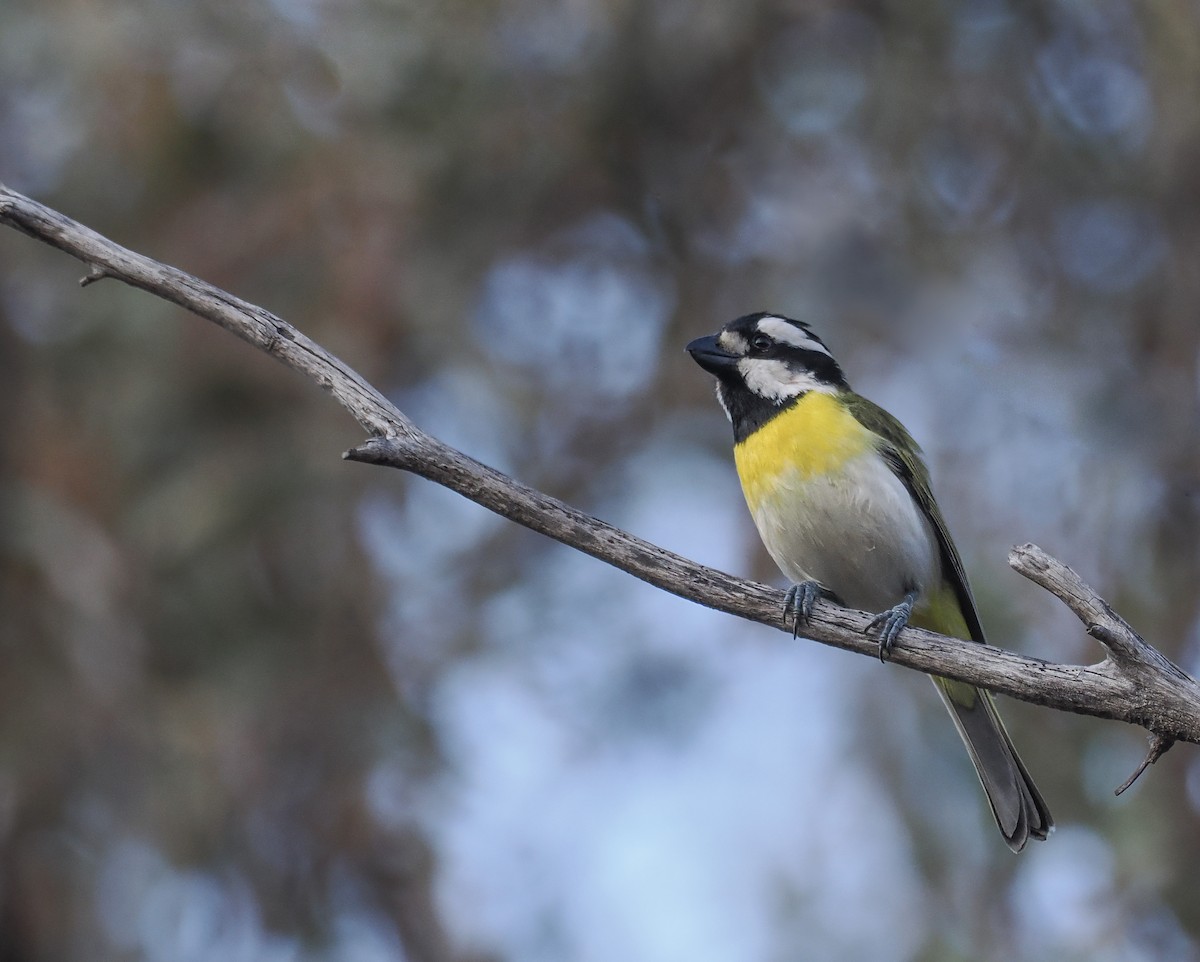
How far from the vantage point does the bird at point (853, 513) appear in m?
4.57

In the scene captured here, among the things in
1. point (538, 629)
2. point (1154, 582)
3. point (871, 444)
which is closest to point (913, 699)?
point (1154, 582)

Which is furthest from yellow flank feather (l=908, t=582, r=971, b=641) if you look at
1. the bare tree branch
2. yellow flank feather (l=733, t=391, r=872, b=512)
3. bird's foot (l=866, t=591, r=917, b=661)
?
the bare tree branch

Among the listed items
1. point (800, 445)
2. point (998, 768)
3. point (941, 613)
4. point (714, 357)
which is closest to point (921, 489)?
point (941, 613)

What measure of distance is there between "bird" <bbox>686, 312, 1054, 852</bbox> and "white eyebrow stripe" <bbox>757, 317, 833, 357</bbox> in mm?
44

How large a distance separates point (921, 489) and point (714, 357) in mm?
838

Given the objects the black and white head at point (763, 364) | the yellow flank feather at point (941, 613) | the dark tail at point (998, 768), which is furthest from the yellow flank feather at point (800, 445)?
the dark tail at point (998, 768)

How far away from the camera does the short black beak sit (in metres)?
5.04

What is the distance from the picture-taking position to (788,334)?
5.13m

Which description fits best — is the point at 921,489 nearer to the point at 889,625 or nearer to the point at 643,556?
the point at 889,625

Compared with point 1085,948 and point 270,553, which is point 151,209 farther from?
point 1085,948

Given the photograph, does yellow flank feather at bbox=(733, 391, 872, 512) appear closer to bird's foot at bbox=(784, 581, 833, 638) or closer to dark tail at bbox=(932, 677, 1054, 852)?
bird's foot at bbox=(784, 581, 833, 638)

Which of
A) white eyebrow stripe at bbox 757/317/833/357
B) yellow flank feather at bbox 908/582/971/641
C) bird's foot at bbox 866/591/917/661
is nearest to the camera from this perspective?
bird's foot at bbox 866/591/917/661

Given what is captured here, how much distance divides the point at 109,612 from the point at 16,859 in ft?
4.28

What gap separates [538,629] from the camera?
845 cm
